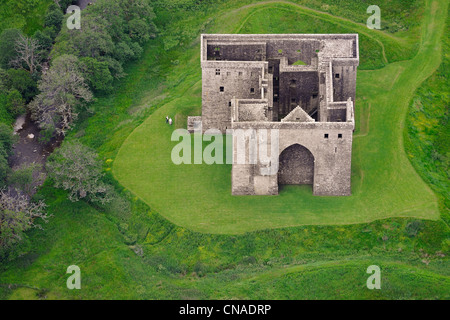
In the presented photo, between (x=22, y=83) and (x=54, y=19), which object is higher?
(x=54, y=19)

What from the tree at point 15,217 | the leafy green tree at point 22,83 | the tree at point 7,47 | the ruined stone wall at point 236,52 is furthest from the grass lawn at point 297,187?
the tree at point 7,47

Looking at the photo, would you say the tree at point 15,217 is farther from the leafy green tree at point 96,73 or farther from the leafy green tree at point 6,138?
the leafy green tree at point 96,73

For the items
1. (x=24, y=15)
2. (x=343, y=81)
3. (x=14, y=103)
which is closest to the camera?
(x=343, y=81)

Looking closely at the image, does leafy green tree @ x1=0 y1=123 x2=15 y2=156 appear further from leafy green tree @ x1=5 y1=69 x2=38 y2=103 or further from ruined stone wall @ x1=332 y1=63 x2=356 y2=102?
ruined stone wall @ x1=332 y1=63 x2=356 y2=102

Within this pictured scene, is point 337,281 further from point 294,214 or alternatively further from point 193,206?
point 193,206

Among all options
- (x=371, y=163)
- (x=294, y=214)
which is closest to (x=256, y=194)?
(x=294, y=214)

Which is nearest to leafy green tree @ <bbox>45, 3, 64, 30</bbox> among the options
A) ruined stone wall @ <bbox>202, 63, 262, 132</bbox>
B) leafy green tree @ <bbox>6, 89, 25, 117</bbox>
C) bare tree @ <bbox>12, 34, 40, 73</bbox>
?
bare tree @ <bbox>12, 34, 40, 73</bbox>

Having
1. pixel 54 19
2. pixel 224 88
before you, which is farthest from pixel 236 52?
pixel 54 19

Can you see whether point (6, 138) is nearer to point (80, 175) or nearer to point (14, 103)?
point (14, 103)
